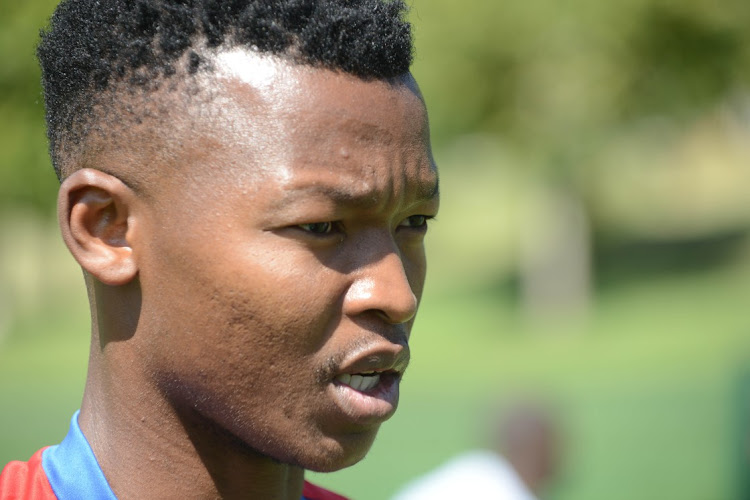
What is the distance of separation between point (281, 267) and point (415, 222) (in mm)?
443

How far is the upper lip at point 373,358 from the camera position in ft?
7.22

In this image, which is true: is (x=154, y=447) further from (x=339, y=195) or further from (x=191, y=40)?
(x=191, y=40)

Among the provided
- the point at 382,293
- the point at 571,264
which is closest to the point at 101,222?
the point at 382,293

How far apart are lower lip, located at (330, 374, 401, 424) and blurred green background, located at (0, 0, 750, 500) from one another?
175 inches

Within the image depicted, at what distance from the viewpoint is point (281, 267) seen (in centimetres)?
215

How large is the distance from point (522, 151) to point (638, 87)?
2.03 metres

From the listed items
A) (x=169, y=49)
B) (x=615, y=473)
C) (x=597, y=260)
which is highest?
(x=597, y=260)

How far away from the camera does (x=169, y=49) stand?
2.27 metres

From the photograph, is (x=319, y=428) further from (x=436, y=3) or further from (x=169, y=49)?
(x=436, y=3)

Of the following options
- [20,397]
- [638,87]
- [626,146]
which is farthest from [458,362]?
[626,146]

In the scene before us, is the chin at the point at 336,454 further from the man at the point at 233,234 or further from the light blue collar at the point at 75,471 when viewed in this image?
the light blue collar at the point at 75,471

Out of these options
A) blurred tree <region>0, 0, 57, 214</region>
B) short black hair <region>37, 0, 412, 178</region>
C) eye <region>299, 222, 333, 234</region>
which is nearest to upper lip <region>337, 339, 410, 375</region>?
eye <region>299, 222, 333, 234</region>

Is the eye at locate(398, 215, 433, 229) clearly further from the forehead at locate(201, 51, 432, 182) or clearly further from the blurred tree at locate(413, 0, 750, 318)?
the blurred tree at locate(413, 0, 750, 318)

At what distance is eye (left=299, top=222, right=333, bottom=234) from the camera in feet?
7.18
